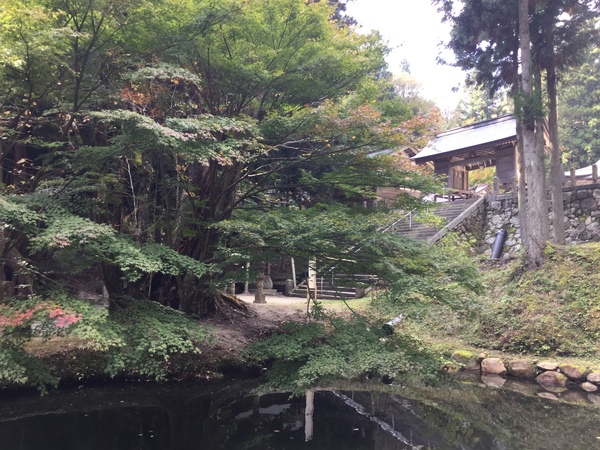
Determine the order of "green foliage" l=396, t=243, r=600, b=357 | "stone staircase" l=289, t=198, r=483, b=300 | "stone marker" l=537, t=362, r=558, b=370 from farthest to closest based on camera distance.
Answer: "stone staircase" l=289, t=198, r=483, b=300
"green foliage" l=396, t=243, r=600, b=357
"stone marker" l=537, t=362, r=558, b=370

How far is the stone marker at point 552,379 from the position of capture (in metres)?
6.92

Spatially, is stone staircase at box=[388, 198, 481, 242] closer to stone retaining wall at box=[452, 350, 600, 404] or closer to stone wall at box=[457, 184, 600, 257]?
stone wall at box=[457, 184, 600, 257]

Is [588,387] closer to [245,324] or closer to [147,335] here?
[245,324]

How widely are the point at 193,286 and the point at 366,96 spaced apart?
4499 millimetres

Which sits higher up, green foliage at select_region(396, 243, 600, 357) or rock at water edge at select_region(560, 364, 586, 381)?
green foliage at select_region(396, 243, 600, 357)

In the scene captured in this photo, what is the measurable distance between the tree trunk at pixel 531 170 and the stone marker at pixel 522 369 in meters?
2.74

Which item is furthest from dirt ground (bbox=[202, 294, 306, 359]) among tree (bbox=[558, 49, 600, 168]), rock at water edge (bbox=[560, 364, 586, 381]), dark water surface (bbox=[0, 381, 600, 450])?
tree (bbox=[558, 49, 600, 168])

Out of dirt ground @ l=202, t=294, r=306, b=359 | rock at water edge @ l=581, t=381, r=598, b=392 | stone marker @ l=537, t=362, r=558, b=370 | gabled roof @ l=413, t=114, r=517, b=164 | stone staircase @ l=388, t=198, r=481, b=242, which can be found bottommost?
rock at water edge @ l=581, t=381, r=598, b=392

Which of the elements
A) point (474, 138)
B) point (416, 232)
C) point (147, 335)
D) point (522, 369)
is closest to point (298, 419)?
point (147, 335)

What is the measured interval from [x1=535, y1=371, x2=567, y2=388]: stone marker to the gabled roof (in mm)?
9261

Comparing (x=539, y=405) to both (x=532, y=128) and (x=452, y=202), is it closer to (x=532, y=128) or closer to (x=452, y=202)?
(x=532, y=128)

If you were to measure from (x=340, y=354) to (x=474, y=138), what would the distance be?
13.5 metres

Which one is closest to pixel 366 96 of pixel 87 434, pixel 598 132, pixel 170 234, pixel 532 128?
pixel 170 234

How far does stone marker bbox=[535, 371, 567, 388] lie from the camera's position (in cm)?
692
